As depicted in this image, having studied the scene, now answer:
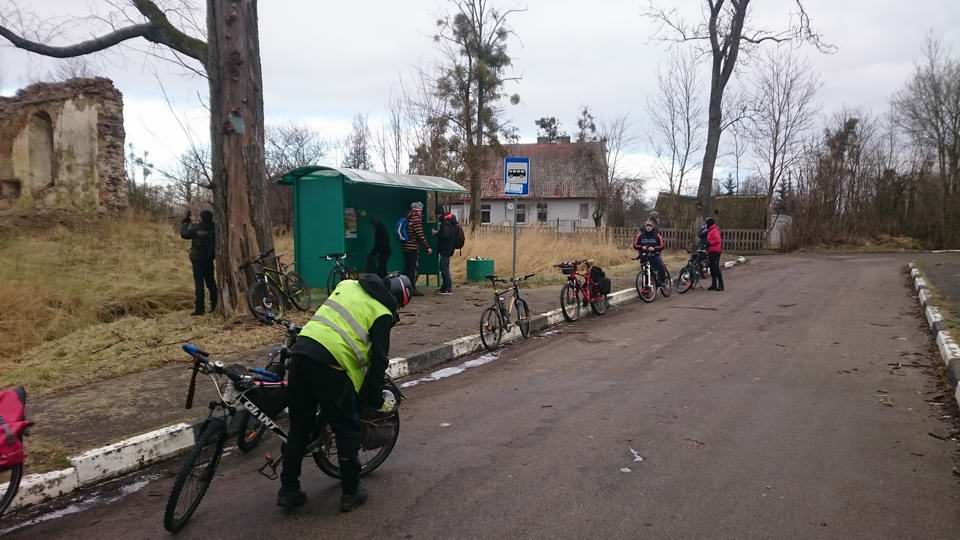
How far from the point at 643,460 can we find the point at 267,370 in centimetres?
276

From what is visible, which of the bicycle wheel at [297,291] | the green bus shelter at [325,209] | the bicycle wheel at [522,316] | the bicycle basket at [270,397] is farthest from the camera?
the green bus shelter at [325,209]

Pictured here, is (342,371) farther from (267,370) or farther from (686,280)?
(686,280)

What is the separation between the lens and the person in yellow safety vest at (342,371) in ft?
12.6

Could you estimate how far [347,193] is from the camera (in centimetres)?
1335

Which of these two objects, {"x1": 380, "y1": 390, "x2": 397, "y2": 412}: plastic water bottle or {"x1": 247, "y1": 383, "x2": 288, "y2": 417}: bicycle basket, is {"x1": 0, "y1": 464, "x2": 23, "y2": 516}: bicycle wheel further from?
{"x1": 380, "y1": 390, "x2": 397, "y2": 412}: plastic water bottle

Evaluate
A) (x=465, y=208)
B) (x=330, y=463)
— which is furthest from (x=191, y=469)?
(x=465, y=208)

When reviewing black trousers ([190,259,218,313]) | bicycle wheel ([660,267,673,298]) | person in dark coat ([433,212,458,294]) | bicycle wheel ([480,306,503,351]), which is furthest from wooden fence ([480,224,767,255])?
bicycle wheel ([480,306,503,351])

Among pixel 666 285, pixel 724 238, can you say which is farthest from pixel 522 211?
pixel 666 285

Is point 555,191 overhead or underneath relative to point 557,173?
underneath

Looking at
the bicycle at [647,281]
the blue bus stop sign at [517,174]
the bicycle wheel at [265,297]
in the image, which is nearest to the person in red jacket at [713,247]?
the bicycle at [647,281]

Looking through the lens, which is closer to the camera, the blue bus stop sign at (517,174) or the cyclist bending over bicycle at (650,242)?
the blue bus stop sign at (517,174)

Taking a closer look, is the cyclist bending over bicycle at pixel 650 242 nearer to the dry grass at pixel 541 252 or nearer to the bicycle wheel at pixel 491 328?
the dry grass at pixel 541 252

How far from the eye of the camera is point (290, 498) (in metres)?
3.97

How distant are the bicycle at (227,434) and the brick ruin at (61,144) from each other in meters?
18.1
